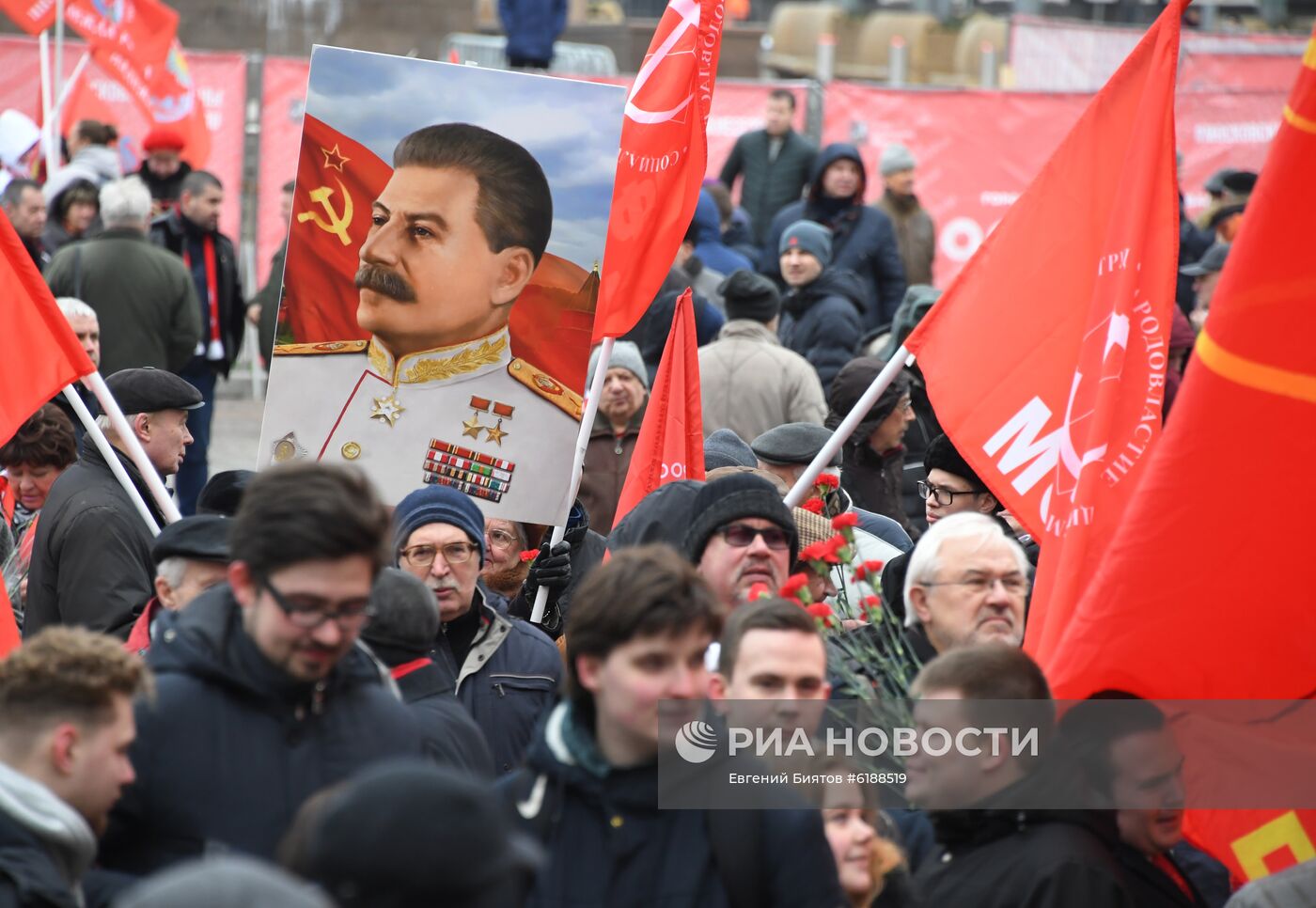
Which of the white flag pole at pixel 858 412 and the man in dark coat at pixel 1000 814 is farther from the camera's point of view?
the white flag pole at pixel 858 412

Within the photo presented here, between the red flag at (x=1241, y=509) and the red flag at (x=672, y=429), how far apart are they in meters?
2.64

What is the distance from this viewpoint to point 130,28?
1340cm

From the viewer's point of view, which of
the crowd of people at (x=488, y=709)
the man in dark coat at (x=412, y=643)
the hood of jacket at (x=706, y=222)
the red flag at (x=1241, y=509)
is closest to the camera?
the crowd of people at (x=488, y=709)

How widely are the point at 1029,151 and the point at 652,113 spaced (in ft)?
29.6

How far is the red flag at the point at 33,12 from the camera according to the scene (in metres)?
12.5

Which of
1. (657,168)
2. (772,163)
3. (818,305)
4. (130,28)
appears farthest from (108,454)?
(772,163)

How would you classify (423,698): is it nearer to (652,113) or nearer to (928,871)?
(928,871)

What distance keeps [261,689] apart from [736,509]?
6.26 ft

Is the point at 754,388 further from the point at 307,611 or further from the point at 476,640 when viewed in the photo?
the point at 307,611

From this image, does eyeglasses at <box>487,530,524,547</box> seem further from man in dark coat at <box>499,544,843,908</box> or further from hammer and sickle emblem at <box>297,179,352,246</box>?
man in dark coat at <box>499,544,843,908</box>

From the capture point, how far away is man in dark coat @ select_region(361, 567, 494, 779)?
13.7 ft

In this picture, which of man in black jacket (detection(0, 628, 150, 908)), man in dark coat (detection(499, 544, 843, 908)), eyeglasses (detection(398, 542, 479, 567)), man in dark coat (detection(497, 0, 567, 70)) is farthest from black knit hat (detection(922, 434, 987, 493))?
man in dark coat (detection(497, 0, 567, 70))

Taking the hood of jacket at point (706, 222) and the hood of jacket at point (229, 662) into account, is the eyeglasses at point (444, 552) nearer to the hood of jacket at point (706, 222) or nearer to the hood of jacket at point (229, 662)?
the hood of jacket at point (229, 662)

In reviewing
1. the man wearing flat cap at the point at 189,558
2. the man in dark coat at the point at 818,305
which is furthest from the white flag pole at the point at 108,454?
the man in dark coat at the point at 818,305
